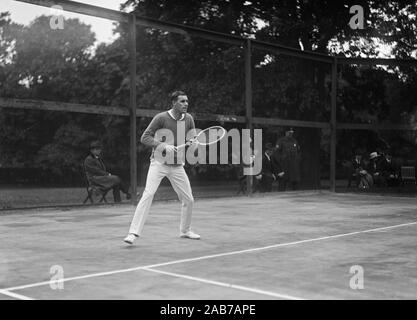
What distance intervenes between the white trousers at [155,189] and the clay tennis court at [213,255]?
10.4 inches

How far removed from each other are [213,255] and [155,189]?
136 cm

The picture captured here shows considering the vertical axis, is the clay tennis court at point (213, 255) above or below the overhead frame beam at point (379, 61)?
below

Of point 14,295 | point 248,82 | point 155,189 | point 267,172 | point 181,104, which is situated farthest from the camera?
A: point 267,172

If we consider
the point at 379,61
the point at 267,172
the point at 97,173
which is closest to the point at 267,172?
the point at 267,172

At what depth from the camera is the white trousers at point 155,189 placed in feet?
25.5

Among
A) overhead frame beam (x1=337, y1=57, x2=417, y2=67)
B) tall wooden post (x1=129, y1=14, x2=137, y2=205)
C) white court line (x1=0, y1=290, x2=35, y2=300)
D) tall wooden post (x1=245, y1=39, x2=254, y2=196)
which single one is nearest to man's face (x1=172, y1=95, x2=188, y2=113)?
white court line (x1=0, y1=290, x2=35, y2=300)

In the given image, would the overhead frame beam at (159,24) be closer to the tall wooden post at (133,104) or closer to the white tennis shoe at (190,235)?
the tall wooden post at (133,104)

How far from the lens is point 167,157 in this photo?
7930 mm

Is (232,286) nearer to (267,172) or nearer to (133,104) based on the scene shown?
(133,104)

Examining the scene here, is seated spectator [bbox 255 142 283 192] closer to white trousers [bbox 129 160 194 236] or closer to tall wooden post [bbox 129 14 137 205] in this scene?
tall wooden post [bbox 129 14 137 205]

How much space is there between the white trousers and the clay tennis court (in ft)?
0.87

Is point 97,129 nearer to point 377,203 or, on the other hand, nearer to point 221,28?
point 221,28

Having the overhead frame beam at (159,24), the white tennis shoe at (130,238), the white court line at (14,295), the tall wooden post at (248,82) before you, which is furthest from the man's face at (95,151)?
the white court line at (14,295)
